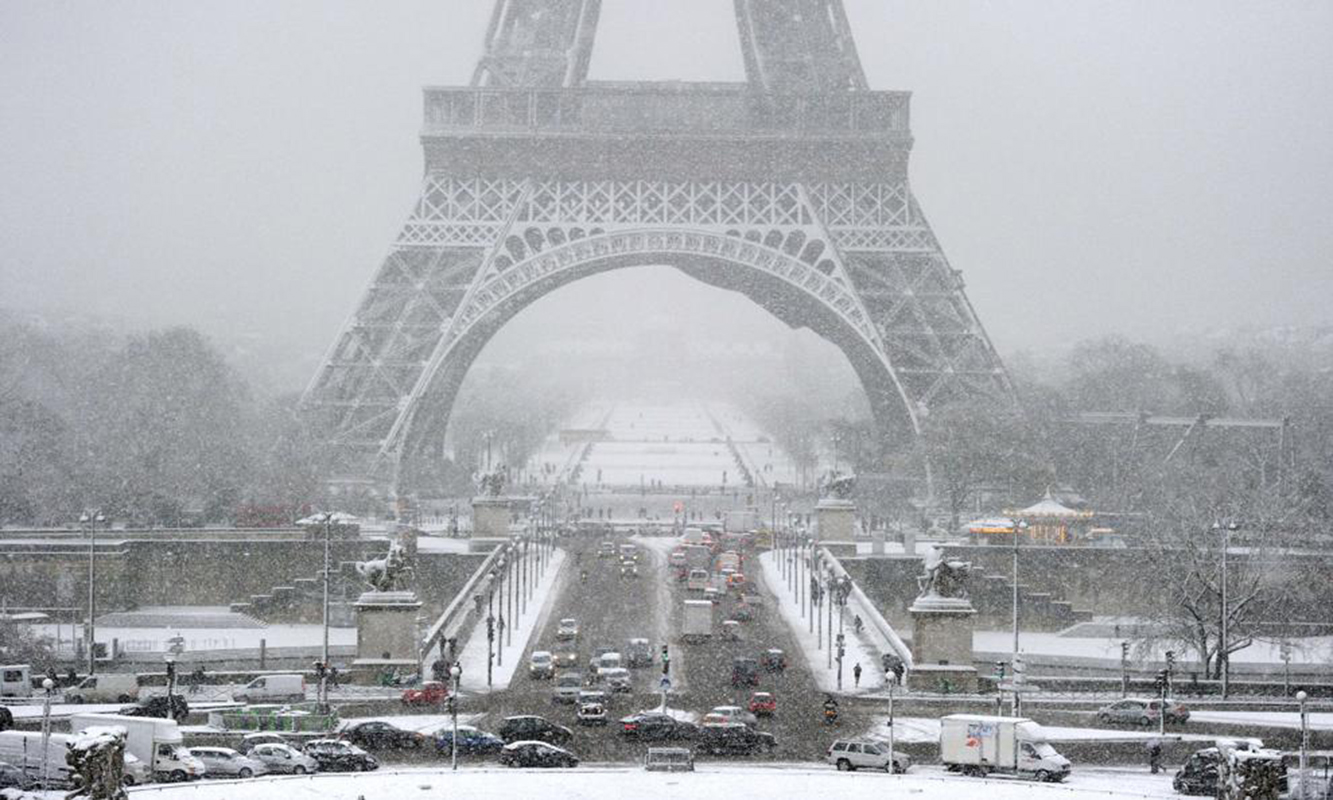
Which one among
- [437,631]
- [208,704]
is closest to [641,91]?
[437,631]

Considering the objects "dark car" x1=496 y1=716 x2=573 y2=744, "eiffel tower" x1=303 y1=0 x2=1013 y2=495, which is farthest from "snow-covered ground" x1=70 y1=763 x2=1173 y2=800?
"eiffel tower" x1=303 y1=0 x2=1013 y2=495

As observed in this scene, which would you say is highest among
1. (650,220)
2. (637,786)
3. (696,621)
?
(650,220)

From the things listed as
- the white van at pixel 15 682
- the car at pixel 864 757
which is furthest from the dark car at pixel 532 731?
the white van at pixel 15 682

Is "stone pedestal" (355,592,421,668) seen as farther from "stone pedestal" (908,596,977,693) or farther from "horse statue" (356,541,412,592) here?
"stone pedestal" (908,596,977,693)

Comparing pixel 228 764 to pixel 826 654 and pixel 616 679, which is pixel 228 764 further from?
pixel 826 654

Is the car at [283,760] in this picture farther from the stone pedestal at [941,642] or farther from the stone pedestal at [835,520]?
the stone pedestal at [835,520]

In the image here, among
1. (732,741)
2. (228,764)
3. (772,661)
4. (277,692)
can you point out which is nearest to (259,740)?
(228,764)
